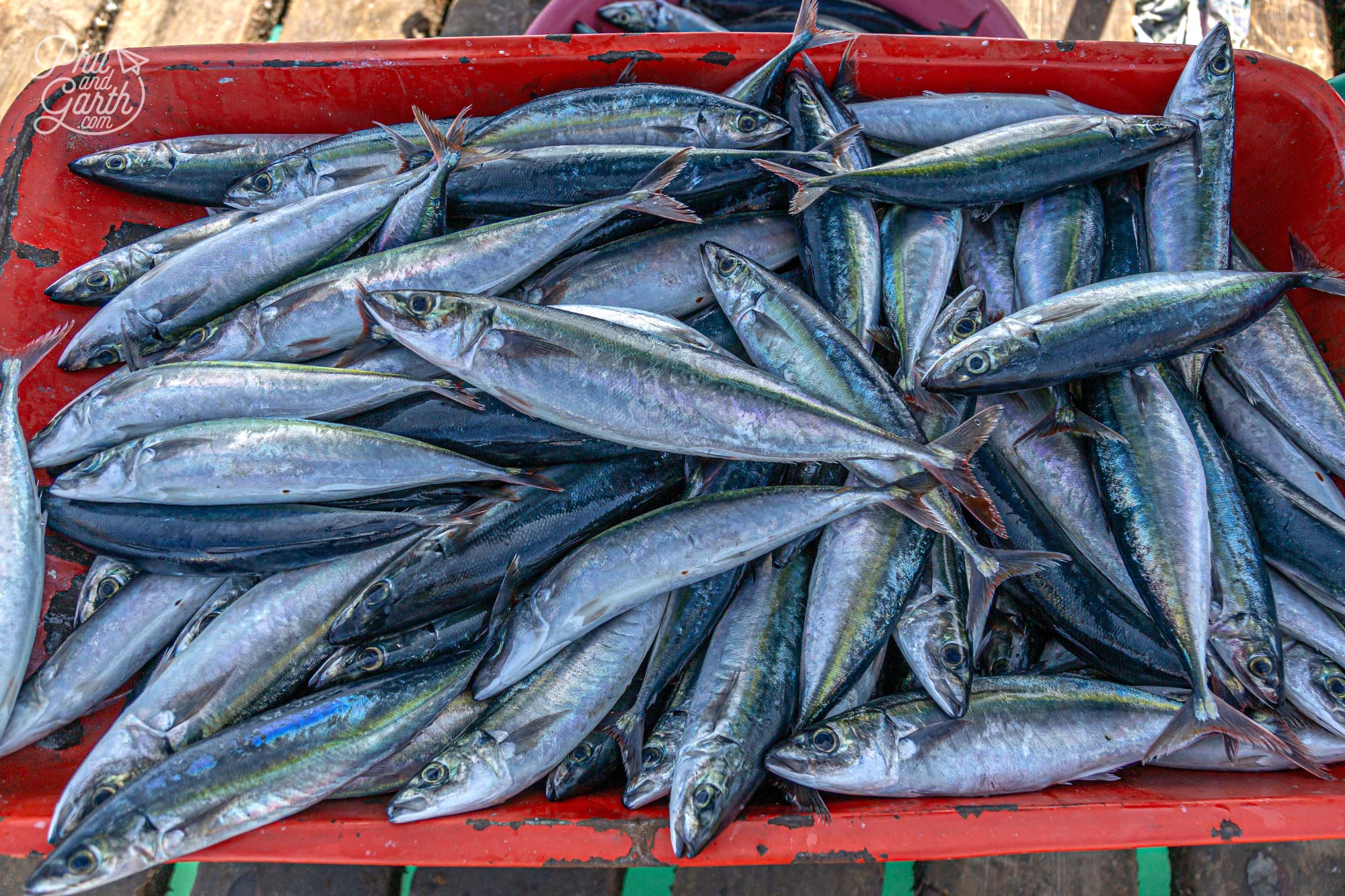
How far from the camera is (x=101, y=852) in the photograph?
5.22ft

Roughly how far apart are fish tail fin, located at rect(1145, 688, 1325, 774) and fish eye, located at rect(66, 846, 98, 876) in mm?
2387

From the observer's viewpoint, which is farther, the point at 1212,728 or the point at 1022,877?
the point at 1022,877

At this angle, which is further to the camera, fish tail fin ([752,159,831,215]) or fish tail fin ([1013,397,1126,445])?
fish tail fin ([752,159,831,215])

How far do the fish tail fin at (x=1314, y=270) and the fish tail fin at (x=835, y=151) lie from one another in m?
1.24

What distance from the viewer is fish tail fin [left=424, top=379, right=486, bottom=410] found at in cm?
182

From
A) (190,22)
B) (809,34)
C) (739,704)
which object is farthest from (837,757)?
(190,22)

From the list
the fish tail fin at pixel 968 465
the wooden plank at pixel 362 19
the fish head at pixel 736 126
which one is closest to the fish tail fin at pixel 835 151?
the fish head at pixel 736 126

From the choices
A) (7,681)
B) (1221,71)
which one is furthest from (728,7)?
(7,681)

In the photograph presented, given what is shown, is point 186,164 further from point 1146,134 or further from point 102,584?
point 1146,134

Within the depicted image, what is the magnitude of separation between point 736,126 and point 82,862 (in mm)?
2420

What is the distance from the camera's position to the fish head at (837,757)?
1.71 m

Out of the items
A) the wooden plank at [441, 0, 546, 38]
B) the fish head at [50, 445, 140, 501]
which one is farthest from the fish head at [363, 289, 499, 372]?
the wooden plank at [441, 0, 546, 38]

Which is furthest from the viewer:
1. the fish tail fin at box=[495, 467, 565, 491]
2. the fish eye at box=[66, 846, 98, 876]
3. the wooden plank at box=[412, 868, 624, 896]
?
the wooden plank at box=[412, 868, 624, 896]

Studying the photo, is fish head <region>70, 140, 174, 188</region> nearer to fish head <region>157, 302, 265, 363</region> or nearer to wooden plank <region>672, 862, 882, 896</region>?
fish head <region>157, 302, 265, 363</region>
